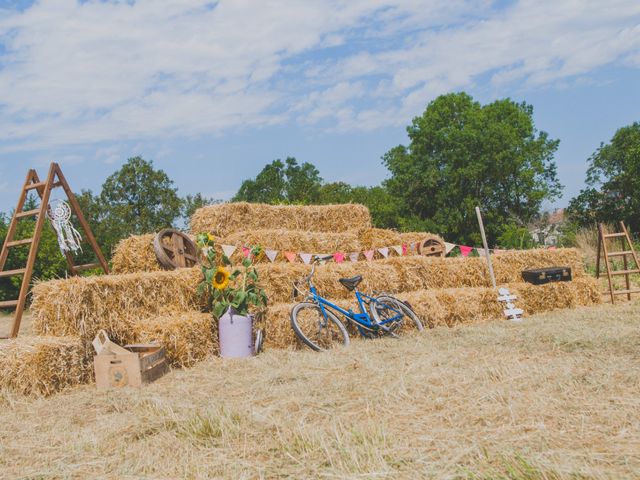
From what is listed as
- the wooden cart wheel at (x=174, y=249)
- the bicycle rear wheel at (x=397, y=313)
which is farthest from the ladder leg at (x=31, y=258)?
the bicycle rear wheel at (x=397, y=313)

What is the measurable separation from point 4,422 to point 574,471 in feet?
11.6

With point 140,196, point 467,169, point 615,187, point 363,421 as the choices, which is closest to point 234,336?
point 363,421

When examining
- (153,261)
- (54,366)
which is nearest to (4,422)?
(54,366)

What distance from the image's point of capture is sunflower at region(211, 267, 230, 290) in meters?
6.16

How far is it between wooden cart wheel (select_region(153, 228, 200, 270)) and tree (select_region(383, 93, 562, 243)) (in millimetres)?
20255

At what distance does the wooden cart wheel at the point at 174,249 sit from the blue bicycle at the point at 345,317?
1655mm

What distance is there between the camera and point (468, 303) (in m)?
7.65

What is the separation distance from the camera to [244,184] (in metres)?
41.7

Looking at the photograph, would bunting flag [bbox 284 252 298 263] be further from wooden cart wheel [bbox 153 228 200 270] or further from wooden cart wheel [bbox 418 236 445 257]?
wooden cart wheel [bbox 418 236 445 257]

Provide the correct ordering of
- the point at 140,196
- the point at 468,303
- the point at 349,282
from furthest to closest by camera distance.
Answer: the point at 140,196, the point at 468,303, the point at 349,282

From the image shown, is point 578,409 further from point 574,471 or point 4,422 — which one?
point 4,422

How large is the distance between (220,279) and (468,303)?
3341mm

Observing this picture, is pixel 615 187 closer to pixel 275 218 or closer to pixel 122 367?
pixel 275 218

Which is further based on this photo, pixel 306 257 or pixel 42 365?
pixel 306 257
